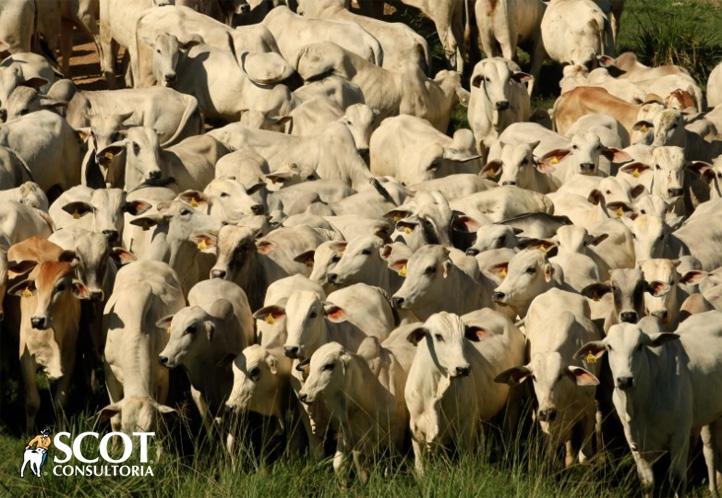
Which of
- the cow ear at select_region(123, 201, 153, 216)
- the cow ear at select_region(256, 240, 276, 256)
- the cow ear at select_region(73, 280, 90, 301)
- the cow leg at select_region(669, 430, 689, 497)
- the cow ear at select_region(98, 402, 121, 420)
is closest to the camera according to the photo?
the cow leg at select_region(669, 430, 689, 497)

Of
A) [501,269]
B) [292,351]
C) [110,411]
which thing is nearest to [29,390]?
[110,411]

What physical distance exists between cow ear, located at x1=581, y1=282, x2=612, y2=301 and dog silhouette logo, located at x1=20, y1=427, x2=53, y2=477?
13.8ft

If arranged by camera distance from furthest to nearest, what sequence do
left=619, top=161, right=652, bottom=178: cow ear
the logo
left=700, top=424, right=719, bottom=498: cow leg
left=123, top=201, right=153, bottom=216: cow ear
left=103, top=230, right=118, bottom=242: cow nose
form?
left=619, top=161, right=652, bottom=178: cow ear → left=123, top=201, right=153, bottom=216: cow ear → left=103, top=230, right=118, bottom=242: cow nose → left=700, top=424, right=719, bottom=498: cow leg → the logo

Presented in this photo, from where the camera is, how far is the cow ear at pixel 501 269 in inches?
617

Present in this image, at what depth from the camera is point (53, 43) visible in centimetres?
2292

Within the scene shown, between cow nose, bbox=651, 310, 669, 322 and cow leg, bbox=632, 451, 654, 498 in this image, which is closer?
cow leg, bbox=632, 451, 654, 498

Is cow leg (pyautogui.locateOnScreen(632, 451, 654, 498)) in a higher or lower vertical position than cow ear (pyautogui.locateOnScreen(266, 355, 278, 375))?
lower

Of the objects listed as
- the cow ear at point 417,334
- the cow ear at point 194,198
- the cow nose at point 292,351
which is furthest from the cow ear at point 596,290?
the cow ear at point 194,198

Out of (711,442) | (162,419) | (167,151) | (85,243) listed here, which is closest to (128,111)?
(167,151)

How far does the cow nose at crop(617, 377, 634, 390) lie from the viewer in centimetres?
1321

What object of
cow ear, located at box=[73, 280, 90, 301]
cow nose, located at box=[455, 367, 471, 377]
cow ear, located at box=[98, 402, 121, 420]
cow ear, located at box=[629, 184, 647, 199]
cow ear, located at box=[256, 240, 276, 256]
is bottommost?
cow ear, located at box=[629, 184, 647, 199]

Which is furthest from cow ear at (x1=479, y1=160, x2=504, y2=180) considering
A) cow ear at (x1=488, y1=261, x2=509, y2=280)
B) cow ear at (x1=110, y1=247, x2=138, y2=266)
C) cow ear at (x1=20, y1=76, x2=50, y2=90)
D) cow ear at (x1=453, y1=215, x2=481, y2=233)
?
cow ear at (x1=20, y1=76, x2=50, y2=90)

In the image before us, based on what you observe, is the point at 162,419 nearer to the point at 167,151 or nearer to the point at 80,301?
the point at 80,301

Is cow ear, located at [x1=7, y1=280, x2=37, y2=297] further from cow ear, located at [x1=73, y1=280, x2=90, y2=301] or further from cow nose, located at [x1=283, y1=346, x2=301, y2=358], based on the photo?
cow nose, located at [x1=283, y1=346, x2=301, y2=358]
